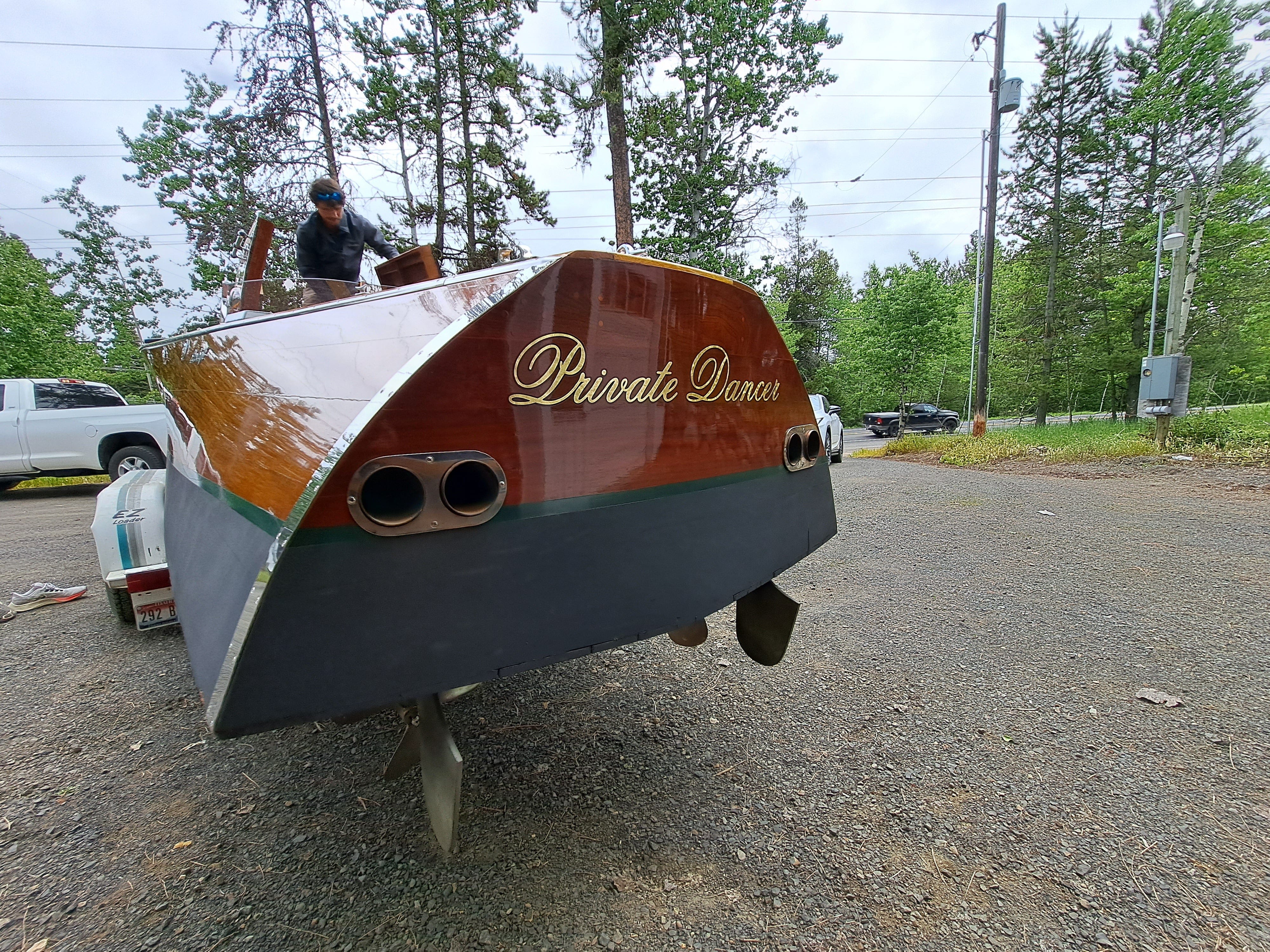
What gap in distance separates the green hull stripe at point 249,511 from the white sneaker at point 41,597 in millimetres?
3738

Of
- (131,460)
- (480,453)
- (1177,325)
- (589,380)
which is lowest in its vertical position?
(131,460)

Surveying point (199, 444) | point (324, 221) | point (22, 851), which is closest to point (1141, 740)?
point (199, 444)

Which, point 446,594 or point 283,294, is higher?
point 283,294

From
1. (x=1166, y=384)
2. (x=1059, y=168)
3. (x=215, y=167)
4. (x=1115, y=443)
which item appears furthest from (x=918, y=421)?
(x=215, y=167)

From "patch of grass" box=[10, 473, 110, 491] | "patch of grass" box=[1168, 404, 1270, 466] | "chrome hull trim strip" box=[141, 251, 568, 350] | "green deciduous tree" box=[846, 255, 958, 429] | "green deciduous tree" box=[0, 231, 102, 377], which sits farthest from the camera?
"green deciduous tree" box=[846, 255, 958, 429]

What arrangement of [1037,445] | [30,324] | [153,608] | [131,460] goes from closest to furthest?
[153,608]
[131,460]
[1037,445]
[30,324]

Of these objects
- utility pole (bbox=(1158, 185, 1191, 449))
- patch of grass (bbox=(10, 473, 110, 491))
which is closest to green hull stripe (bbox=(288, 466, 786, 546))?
utility pole (bbox=(1158, 185, 1191, 449))

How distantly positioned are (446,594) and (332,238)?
2.64 metres

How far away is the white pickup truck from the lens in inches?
331

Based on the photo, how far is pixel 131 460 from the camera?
28.5ft

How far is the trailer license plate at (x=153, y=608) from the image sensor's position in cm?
278

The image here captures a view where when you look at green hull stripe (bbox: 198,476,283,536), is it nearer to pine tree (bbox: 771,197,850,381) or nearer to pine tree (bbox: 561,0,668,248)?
pine tree (bbox: 561,0,668,248)

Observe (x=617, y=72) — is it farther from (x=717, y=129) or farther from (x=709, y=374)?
(x=709, y=374)

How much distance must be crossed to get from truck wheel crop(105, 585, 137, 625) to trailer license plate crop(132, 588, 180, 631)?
20.4 inches
